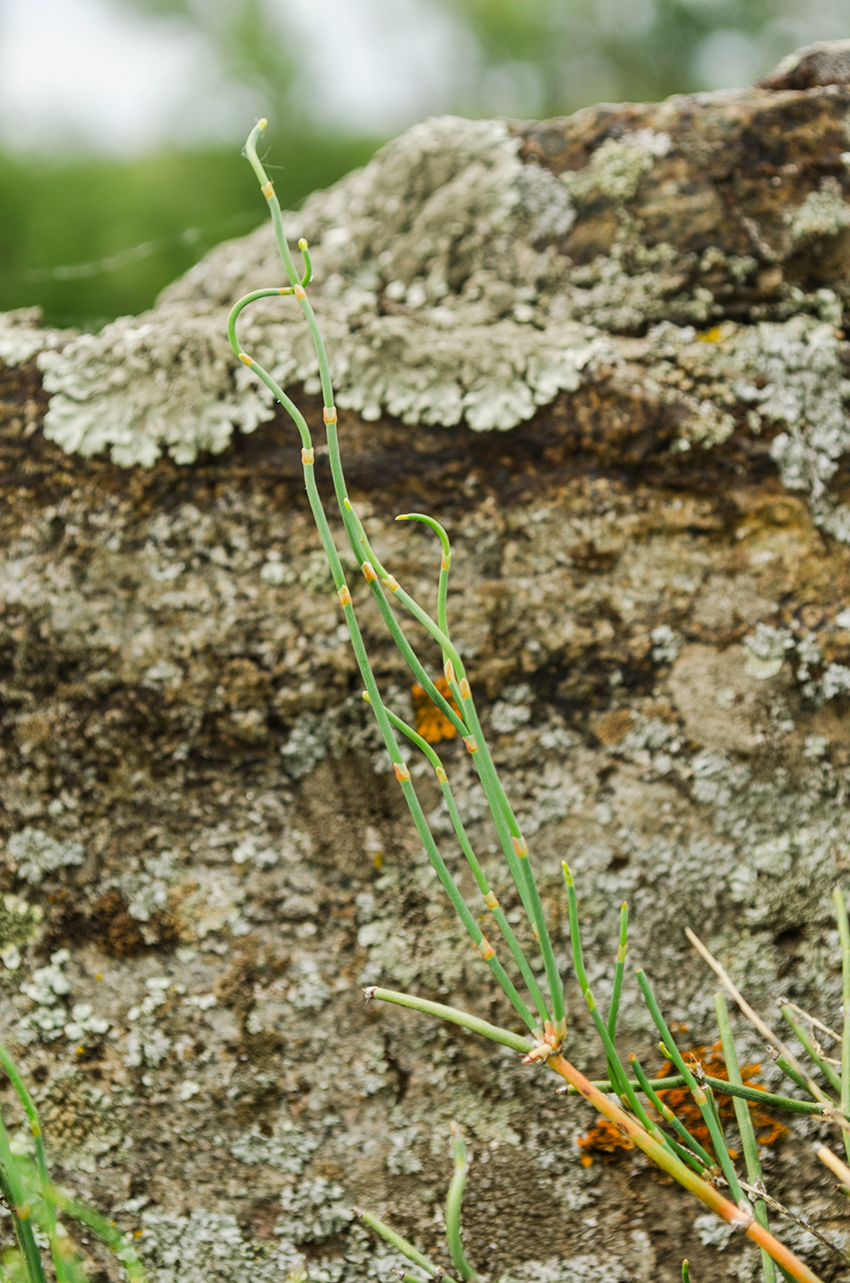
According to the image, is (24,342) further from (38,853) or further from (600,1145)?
(600,1145)

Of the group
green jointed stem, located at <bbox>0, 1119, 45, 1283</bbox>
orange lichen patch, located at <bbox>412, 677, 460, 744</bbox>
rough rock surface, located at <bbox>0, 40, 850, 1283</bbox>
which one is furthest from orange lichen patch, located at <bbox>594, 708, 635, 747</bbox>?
green jointed stem, located at <bbox>0, 1119, 45, 1283</bbox>

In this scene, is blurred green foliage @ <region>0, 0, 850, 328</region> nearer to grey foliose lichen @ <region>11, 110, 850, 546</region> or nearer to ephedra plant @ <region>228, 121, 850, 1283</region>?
grey foliose lichen @ <region>11, 110, 850, 546</region>

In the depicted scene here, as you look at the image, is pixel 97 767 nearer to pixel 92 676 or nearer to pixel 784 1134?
pixel 92 676

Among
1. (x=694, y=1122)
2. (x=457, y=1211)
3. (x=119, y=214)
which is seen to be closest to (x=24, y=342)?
(x=457, y=1211)

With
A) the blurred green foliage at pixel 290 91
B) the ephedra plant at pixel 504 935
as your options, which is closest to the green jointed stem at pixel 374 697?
the ephedra plant at pixel 504 935

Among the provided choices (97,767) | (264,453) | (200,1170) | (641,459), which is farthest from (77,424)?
(200,1170)

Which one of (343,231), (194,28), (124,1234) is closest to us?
(124,1234)

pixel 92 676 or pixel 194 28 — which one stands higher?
pixel 194 28

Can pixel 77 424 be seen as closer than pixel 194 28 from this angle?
Yes
